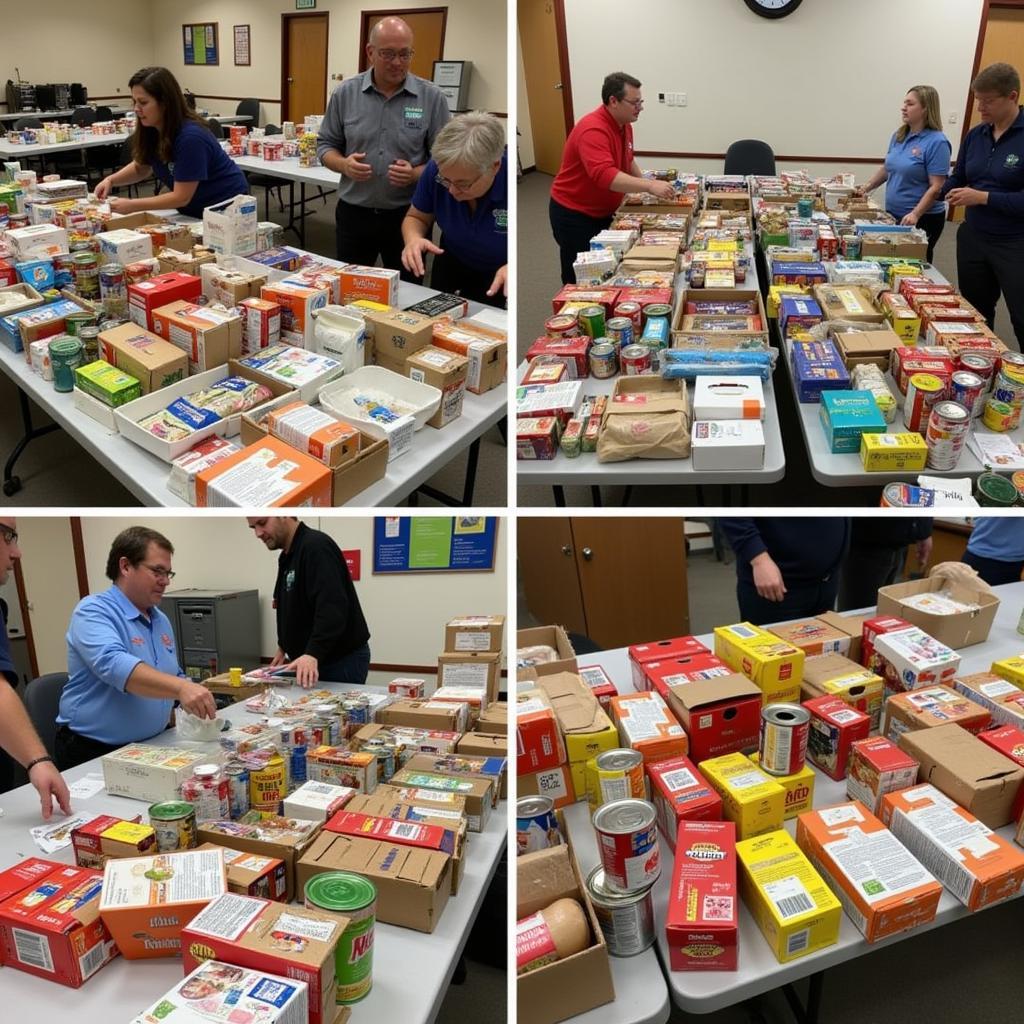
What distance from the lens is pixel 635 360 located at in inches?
113

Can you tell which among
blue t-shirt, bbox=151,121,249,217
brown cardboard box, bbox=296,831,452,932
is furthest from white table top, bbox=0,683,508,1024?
blue t-shirt, bbox=151,121,249,217

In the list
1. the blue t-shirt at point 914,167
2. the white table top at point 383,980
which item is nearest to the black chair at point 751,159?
the blue t-shirt at point 914,167

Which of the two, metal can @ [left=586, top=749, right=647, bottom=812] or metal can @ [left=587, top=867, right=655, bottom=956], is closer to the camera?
metal can @ [left=587, top=867, right=655, bottom=956]

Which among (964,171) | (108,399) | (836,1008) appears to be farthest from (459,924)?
(964,171)

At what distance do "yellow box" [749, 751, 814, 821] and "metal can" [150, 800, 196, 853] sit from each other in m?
Result: 1.20

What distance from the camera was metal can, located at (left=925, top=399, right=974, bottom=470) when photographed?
2.30 meters

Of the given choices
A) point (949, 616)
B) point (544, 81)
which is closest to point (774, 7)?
point (544, 81)

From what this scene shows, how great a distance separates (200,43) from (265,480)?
42.1 feet

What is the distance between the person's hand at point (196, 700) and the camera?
7.46 feet

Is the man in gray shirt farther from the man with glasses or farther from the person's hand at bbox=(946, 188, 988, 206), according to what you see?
the person's hand at bbox=(946, 188, 988, 206)

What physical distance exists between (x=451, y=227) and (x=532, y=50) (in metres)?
9.25

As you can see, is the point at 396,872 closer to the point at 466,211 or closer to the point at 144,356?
the point at 144,356

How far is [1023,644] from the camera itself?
250cm

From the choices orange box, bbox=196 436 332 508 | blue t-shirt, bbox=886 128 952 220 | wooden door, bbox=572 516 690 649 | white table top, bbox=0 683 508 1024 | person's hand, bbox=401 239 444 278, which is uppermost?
blue t-shirt, bbox=886 128 952 220
